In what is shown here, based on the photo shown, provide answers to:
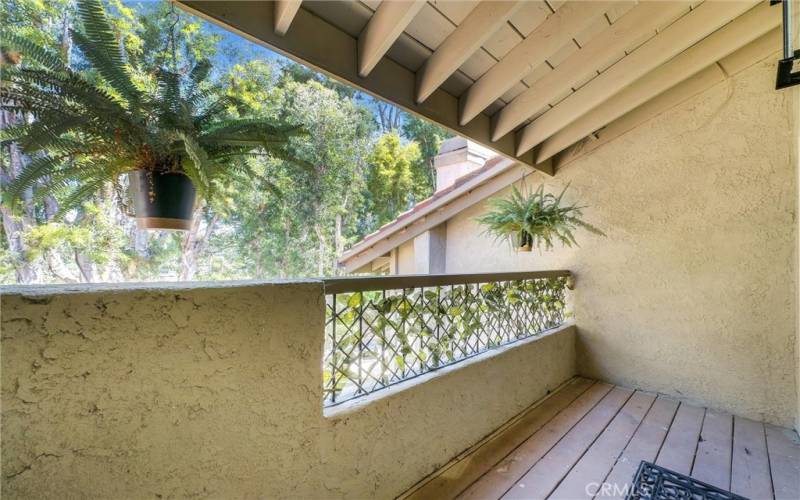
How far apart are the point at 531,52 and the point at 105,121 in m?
1.90

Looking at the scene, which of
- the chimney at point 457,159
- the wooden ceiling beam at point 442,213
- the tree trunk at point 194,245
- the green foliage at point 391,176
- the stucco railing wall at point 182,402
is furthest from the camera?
the green foliage at point 391,176

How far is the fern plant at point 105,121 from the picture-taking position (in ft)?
2.76

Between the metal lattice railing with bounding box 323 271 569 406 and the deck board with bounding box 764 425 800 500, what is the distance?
1391 millimetres

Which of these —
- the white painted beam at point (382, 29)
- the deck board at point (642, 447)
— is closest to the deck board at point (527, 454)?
the deck board at point (642, 447)

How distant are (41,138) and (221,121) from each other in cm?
43

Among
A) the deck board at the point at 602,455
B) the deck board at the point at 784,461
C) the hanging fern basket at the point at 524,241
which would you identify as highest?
the hanging fern basket at the point at 524,241

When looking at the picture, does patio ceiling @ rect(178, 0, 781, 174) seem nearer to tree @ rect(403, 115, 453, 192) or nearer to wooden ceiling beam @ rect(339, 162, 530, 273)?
wooden ceiling beam @ rect(339, 162, 530, 273)

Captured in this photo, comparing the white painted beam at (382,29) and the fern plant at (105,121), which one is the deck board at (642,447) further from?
the white painted beam at (382,29)

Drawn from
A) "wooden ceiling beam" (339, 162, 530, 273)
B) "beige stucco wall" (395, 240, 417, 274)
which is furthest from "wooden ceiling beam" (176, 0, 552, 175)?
"beige stucco wall" (395, 240, 417, 274)

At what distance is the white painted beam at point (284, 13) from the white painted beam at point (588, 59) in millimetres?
1613

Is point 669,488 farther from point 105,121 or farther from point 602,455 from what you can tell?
point 105,121

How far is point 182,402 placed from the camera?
932 millimetres

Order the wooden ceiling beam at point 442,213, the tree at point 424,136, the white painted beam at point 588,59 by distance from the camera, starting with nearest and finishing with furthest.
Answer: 1. the white painted beam at point 588,59
2. the wooden ceiling beam at point 442,213
3. the tree at point 424,136

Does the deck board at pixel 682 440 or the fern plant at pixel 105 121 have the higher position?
the fern plant at pixel 105 121
